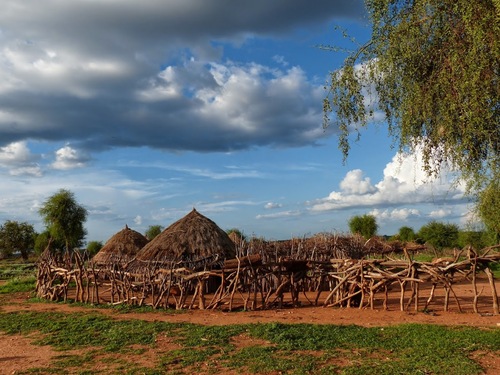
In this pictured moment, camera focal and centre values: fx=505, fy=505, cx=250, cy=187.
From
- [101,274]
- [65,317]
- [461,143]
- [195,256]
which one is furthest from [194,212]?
[461,143]

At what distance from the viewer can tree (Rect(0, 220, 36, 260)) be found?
55.8 m

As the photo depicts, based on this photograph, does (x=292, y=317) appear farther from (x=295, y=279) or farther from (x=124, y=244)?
(x=124, y=244)

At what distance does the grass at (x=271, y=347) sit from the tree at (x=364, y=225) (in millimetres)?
42941

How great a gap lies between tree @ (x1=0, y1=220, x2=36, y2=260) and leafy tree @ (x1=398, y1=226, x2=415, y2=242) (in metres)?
40.9

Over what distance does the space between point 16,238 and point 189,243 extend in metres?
44.0

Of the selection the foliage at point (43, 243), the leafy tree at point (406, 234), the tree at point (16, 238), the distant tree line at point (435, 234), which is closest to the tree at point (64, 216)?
the foliage at point (43, 243)

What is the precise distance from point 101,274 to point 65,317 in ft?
9.34

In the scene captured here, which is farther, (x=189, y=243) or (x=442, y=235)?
(x=442, y=235)

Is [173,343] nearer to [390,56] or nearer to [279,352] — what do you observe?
[279,352]

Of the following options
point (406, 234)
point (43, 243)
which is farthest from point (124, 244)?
point (406, 234)

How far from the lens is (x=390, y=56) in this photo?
7.96 m

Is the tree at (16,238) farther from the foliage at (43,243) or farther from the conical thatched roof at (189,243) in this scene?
the conical thatched roof at (189,243)

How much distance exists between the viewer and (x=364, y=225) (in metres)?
52.8

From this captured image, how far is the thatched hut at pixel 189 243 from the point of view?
19.0 m
